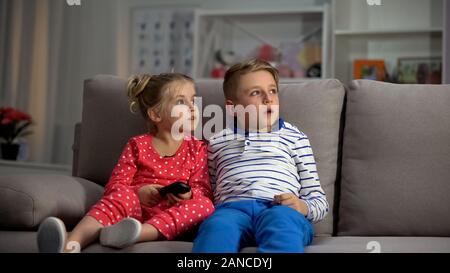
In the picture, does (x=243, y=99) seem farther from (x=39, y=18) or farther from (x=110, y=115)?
(x=39, y=18)

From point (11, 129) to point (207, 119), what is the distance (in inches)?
91.1

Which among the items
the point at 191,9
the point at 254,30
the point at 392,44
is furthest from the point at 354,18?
the point at 191,9

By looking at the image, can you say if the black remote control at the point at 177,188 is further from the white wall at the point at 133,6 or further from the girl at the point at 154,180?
the white wall at the point at 133,6

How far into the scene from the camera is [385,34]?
3.54 meters

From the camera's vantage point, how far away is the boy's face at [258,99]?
5.60 ft

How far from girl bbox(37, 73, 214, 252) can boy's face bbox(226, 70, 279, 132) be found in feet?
0.50

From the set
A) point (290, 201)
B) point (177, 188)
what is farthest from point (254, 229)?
point (177, 188)

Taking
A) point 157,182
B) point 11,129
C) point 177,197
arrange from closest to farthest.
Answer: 1. point 177,197
2. point 157,182
3. point 11,129

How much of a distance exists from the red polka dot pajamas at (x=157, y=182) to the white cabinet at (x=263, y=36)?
194cm

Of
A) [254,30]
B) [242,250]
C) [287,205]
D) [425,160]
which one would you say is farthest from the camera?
[254,30]

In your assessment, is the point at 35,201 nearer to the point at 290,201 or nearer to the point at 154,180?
the point at 154,180

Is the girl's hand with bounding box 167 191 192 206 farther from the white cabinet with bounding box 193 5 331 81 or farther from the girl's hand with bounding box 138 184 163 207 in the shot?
the white cabinet with bounding box 193 5 331 81
